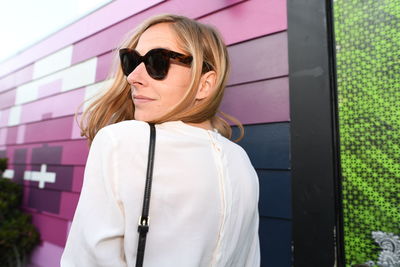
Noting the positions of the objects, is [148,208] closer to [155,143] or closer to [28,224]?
[155,143]

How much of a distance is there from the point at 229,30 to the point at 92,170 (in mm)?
1308

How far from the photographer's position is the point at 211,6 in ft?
5.55

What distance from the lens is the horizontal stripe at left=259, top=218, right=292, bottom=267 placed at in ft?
4.14

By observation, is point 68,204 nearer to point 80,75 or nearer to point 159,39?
point 80,75

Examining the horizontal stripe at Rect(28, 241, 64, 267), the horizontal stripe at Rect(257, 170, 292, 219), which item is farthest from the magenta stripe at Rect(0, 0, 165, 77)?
the horizontal stripe at Rect(28, 241, 64, 267)

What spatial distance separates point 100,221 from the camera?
2.02 feet

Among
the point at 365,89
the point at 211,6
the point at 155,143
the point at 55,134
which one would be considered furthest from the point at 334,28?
the point at 55,134

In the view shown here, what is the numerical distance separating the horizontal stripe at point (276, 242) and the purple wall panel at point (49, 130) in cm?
224

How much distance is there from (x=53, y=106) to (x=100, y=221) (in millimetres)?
2791

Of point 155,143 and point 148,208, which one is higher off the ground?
point 155,143

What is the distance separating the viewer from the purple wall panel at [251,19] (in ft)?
4.58

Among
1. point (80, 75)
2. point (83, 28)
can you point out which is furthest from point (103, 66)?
point (83, 28)

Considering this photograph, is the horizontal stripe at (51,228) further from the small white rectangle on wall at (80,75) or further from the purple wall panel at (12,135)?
the small white rectangle on wall at (80,75)

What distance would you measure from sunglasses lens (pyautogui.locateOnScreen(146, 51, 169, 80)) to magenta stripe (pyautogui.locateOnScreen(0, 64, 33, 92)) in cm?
318
